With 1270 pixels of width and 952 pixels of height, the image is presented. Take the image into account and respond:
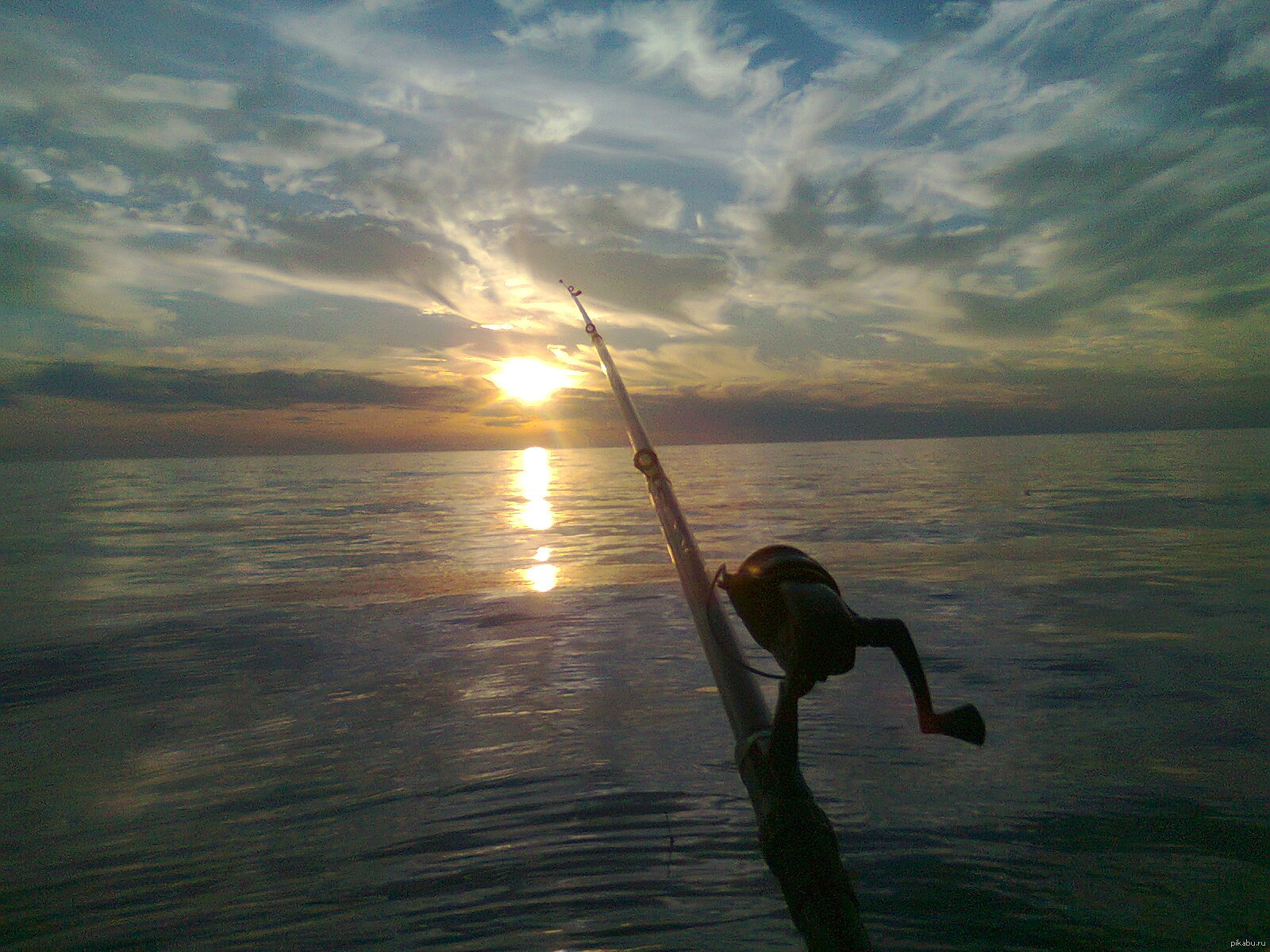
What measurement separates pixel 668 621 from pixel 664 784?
6202mm

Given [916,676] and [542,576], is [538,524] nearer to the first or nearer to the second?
[542,576]

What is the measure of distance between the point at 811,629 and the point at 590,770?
17.4 feet

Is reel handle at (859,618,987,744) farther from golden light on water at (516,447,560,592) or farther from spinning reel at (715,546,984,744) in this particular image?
golden light on water at (516,447,560,592)

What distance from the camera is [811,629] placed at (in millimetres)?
1806

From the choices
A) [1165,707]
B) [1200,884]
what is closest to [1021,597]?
[1165,707]

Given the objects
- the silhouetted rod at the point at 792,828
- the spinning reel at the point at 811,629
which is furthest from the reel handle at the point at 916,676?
the silhouetted rod at the point at 792,828

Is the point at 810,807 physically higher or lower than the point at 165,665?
higher

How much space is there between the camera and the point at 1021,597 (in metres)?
13.1

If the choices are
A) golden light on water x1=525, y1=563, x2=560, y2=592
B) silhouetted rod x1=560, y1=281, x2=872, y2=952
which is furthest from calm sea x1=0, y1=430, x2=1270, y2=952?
silhouetted rod x1=560, y1=281, x2=872, y2=952

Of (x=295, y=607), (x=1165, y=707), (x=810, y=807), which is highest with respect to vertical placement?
(x=810, y=807)

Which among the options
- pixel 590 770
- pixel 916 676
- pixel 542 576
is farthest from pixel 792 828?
pixel 542 576

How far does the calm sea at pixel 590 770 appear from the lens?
453cm

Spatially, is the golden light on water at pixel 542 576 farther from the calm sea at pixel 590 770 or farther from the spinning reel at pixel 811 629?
the spinning reel at pixel 811 629

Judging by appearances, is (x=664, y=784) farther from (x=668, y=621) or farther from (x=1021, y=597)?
(x=1021, y=597)
